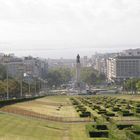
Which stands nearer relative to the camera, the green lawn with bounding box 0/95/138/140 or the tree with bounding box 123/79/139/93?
the green lawn with bounding box 0/95/138/140

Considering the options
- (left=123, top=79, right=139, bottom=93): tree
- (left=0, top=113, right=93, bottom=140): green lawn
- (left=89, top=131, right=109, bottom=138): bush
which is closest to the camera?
(left=0, top=113, right=93, bottom=140): green lawn

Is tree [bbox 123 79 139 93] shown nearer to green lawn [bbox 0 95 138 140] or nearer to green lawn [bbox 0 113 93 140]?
green lawn [bbox 0 95 138 140]

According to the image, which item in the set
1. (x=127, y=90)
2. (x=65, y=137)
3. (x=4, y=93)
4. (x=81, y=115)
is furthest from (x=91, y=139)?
(x=127, y=90)

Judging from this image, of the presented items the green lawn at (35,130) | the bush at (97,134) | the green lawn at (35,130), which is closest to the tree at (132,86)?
the green lawn at (35,130)

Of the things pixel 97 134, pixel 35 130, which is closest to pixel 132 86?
pixel 35 130

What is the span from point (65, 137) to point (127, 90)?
15623 cm

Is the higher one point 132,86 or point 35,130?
point 132,86

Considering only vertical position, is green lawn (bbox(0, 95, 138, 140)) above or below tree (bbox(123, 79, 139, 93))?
below

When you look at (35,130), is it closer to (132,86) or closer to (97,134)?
(97,134)

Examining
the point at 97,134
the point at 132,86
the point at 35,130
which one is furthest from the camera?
the point at 132,86

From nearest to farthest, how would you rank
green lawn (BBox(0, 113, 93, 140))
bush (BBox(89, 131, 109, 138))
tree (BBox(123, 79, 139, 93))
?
1. green lawn (BBox(0, 113, 93, 140))
2. bush (BBox(89, 131, 109, 138))
3. tree (BBox(123, 79, 139, 93))

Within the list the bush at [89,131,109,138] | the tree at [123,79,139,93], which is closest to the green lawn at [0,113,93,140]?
the bush at [89,131,109,138]

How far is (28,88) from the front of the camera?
510ft

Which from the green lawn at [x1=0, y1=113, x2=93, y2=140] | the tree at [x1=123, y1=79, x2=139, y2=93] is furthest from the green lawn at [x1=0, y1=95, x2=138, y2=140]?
the tree at [x1=123, y1=79, x2=139, y2=93]
